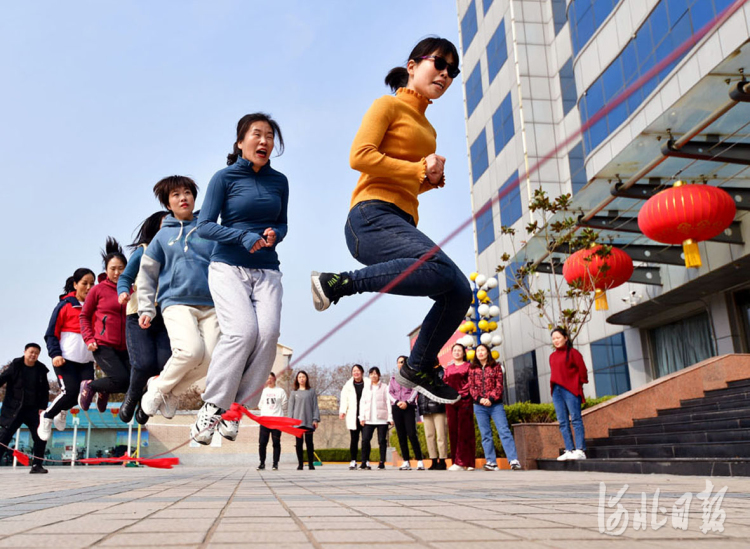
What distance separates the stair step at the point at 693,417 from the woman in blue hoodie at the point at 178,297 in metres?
7.65

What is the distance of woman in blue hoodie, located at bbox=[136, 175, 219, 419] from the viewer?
495 centimetres

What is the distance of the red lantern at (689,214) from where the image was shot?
415 inches

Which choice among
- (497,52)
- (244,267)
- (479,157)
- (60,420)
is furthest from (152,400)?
(479,157)

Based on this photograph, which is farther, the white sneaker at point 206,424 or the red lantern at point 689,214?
the red lantern at point 689,214

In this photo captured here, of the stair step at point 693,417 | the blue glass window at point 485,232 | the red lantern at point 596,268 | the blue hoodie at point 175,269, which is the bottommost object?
the stair step at point 693,417

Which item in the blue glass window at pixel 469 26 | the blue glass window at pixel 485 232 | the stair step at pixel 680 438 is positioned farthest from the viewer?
the blue glass window at pixel 469 26

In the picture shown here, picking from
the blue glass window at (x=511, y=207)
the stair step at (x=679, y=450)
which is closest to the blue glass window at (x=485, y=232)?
the blue glass window at (x=511, y=207)

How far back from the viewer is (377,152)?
3.78 metres

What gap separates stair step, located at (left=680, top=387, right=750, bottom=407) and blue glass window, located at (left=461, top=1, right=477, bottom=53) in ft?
81.0

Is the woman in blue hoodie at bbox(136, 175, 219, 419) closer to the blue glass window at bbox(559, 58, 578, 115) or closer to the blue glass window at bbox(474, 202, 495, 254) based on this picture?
the blue glass window at bbox(559, 58, 578, 115)

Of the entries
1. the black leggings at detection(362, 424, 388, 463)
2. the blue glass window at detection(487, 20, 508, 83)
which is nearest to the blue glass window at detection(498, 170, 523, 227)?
the blue glass window at detection(487, 20, 508, 83)

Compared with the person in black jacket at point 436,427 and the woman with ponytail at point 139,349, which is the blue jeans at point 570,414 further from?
the woman with ponytail at point 139,349

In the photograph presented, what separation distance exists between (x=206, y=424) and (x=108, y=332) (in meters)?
2.81

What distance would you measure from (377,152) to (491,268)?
2434 centimetres
